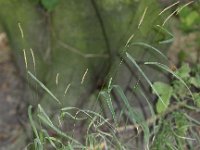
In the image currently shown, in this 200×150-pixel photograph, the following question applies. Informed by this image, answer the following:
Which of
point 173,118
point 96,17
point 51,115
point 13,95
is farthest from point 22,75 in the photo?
point 173,118

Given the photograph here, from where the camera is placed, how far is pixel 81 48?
2783mm

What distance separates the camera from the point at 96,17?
2666 millimetres

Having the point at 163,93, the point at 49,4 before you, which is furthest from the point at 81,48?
the point at 163,93

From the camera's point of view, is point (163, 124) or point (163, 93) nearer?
point (163, 124)

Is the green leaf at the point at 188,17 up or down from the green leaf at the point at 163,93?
up

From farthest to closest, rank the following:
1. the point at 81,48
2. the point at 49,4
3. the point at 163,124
→ the point at 81,48, the point at 49,4, the point at 163,124

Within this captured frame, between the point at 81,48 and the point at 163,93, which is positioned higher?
the point at 81,48

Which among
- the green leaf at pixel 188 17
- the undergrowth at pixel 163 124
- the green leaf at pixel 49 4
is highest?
the green leaf at pixel 49 4

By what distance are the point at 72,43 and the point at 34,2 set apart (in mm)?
299

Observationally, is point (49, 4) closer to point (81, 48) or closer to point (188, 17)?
point (81, 48)

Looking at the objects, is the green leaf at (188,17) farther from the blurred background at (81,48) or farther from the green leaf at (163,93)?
the green leaf at (163,93)

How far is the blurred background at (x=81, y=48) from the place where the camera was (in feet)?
8.50

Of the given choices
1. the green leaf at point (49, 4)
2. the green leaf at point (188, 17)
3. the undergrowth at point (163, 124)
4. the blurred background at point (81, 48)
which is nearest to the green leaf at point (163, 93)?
the undergrowth at point (163, 124)

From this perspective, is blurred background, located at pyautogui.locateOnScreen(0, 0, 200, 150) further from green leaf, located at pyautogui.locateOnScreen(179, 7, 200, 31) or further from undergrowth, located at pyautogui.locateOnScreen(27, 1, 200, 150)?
undergrowth, located at pyautogui.locateOnScreen(27, 1, 200, 150)
